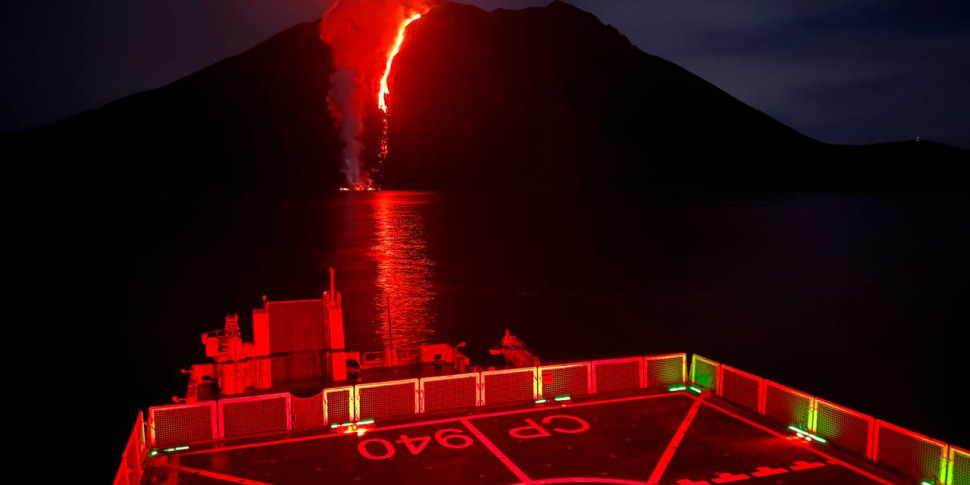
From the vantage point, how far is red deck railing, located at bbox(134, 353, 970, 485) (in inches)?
542

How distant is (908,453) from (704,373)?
241 inches

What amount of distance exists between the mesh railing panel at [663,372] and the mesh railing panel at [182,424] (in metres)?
10.9

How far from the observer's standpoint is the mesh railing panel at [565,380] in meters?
18.7

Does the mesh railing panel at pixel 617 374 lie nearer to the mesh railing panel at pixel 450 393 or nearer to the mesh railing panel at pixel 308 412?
the mesh railing panel at pixel 450 393

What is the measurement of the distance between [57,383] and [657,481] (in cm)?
4457

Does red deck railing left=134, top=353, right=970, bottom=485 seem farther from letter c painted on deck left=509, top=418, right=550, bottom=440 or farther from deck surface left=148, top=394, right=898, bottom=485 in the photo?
letter c painted on deck left=509, top=418, right=550, bottom=440

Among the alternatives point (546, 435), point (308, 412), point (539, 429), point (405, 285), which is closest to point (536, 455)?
point (546, 435)

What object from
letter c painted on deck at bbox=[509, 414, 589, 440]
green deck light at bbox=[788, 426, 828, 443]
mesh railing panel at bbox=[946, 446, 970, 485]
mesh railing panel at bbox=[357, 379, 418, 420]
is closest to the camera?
mesh railing panel at bbox=[946, 446, 970, 485]

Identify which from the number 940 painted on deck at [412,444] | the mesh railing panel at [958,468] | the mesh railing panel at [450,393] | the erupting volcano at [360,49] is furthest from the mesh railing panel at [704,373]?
the erupting volcano at [360,49]

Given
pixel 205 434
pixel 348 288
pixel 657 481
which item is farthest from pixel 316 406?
pixel 348 288

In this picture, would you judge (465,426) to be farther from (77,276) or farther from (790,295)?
(77,276)

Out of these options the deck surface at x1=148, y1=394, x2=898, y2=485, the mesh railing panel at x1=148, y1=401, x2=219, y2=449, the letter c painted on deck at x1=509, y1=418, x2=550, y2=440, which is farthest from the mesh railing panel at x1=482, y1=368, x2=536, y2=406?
the mesh railing panel at x1=148, y1=401, x2=219, y2=449

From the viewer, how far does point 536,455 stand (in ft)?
49.9

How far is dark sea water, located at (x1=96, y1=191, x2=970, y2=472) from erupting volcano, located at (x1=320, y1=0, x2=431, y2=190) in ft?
65.5
